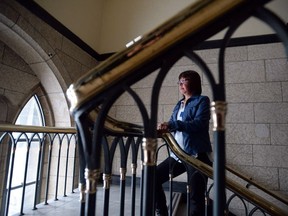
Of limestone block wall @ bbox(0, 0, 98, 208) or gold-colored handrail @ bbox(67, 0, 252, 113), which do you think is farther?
limestone block wall @ bbox(0, 0, 98, 208)

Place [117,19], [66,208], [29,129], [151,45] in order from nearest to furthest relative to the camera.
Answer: [151,45]
[29,129]
[66,208]
[117,19]

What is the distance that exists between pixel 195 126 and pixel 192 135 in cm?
11

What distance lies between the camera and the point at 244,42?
309 cm

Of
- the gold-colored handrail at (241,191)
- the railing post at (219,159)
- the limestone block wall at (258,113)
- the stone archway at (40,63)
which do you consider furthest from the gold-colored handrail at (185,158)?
the limestone block wall at (258,113)

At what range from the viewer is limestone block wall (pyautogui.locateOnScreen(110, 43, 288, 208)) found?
278 centimetres

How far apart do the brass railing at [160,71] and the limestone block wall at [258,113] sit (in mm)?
2459

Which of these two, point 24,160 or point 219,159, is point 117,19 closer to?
point 24,160

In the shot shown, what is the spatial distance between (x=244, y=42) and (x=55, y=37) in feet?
8.79

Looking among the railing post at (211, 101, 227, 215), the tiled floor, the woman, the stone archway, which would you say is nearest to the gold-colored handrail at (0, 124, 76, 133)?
the tiled floor

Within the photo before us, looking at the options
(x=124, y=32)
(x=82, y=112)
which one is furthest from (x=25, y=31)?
(x=82, y=112)

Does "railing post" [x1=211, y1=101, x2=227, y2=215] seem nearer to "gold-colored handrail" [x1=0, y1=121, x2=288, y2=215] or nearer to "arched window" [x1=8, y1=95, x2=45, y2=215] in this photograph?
"gold-colored handrail" [x1=0, y1=121, x2=288, y2=215]

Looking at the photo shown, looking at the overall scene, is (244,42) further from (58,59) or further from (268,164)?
(58,59)

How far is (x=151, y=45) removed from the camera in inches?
17.2

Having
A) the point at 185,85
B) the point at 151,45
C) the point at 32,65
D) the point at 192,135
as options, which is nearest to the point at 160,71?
the point at 151,45
